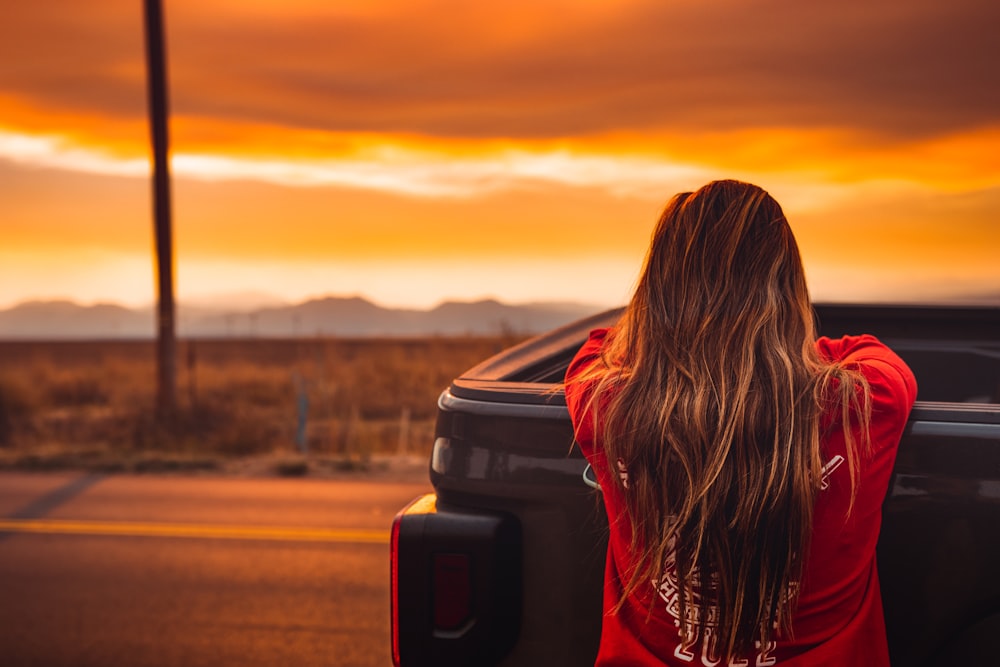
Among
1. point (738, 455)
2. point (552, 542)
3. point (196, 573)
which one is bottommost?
point (196, 573)

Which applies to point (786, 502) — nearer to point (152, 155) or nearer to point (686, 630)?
point (686, 630)

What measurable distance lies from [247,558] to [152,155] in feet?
27.0

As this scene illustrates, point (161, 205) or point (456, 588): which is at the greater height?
point (161, 205)

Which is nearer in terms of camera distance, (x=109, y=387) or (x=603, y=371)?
(x=603, y=371)

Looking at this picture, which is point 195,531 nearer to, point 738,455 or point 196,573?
point 196,573

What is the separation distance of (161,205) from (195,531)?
271 inches

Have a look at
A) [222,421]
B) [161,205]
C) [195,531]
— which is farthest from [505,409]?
[161,205]

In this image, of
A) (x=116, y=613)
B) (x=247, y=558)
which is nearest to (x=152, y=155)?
(x=247, y=558)

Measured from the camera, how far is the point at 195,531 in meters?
7.21

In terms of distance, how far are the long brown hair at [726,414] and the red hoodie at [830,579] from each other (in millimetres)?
29

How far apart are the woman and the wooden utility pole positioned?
39.5ft

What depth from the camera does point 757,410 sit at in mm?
1571

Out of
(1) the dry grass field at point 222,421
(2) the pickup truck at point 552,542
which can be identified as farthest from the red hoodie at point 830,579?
(1) the dry grass field at point 222,421

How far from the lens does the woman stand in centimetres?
157
